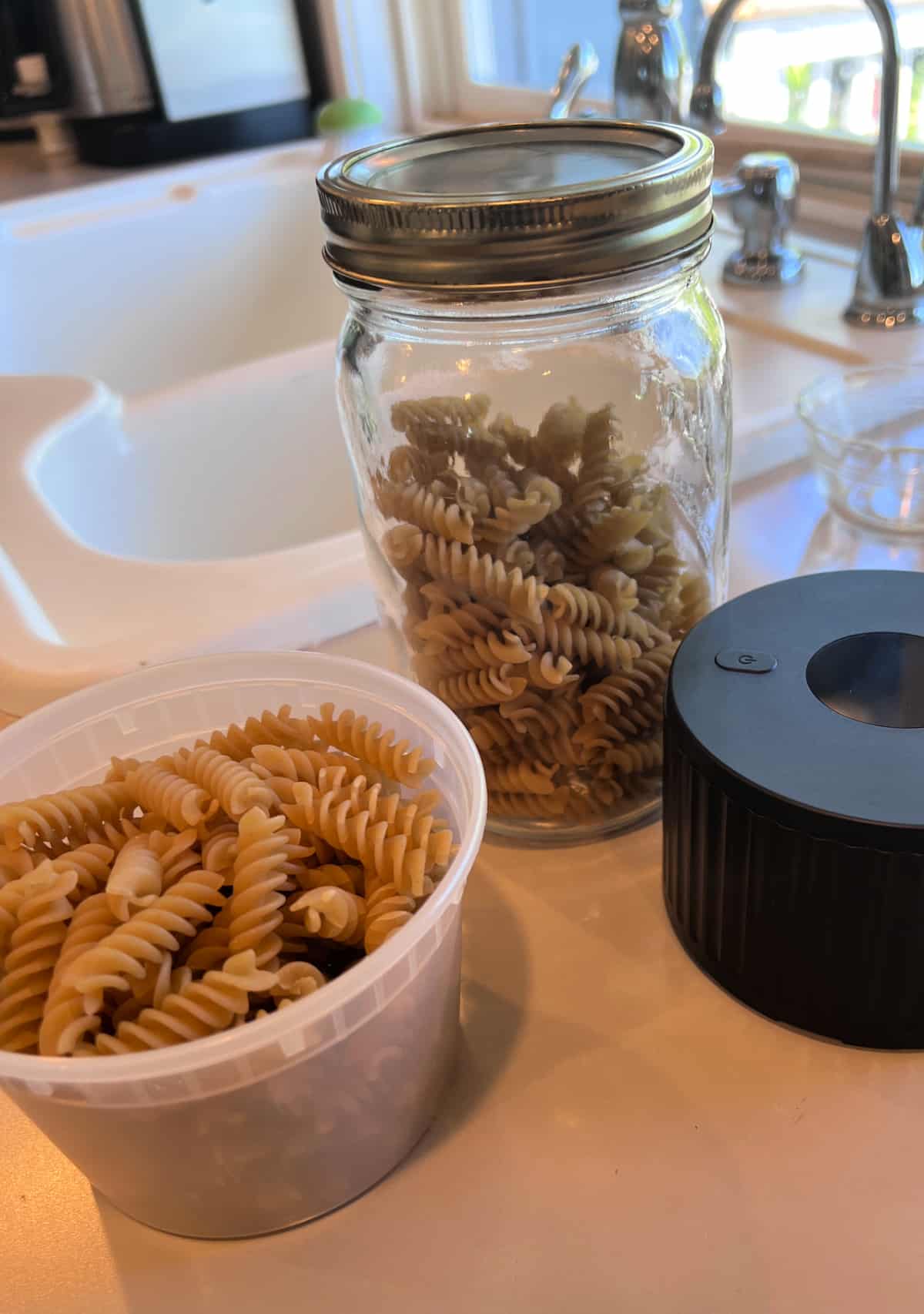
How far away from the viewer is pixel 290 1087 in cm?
30

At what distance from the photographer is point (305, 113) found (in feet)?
5.31

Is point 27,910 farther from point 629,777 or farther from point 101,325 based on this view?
point 101,325

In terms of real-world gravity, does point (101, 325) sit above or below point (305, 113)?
below

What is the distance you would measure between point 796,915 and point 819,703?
0.07m

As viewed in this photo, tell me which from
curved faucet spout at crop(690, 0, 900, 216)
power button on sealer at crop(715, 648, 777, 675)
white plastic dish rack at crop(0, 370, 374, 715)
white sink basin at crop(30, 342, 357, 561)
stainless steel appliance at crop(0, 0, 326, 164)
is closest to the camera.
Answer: power button on sealer at crop(715, 648, 777, 675)

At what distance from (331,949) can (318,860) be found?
0.10ft

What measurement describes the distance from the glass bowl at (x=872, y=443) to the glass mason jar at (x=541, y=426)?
0.22 meters

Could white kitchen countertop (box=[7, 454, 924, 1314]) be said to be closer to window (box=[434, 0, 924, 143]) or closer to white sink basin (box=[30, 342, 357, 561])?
white sink basin (box=[30, 342, 357, 561])

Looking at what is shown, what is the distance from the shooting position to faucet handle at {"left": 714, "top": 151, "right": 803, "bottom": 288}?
0.92 metres

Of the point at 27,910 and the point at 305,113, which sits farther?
the point at 305,113

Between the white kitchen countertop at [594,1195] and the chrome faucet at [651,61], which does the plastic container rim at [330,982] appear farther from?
the chrome faucet at [651,61]

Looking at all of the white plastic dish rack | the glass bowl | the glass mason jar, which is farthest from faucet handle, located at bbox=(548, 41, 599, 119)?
the glass mason jar

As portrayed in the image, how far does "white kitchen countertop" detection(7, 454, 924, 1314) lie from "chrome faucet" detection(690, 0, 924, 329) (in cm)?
64

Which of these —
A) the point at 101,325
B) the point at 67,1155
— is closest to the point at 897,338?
the point at 67,1155
